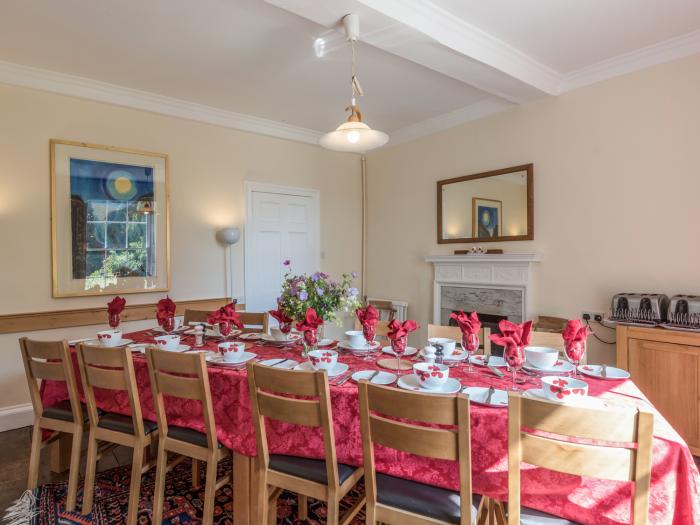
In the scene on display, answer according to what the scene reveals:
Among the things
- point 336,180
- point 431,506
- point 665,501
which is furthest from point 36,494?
point 336,180

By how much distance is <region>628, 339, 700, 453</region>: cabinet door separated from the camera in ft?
8.71

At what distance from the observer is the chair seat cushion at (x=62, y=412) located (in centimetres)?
Result: 232

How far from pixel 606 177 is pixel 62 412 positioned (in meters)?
4.14

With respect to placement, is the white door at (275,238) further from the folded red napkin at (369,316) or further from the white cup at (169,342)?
the folded red napkin at (369,316)

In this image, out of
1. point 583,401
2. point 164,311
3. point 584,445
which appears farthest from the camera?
point 164,311

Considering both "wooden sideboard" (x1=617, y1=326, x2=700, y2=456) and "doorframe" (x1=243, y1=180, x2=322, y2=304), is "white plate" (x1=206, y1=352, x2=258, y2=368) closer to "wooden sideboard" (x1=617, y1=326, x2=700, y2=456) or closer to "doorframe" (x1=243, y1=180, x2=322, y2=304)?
"doorframe" (x1=243, y1=180, x2=322, y2=304)

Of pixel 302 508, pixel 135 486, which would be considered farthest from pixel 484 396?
pixel 135 486

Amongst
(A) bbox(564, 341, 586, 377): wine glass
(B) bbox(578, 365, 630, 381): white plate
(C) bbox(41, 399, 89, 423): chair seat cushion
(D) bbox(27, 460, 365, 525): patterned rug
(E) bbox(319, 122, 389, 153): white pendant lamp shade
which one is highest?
(E) bbox(319, 122, 389, 153): white pendant lamp shade

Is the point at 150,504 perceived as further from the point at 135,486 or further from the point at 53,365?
the point at 53,365

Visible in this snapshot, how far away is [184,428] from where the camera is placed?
207cm

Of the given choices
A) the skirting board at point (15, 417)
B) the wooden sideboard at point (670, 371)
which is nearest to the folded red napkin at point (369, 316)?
the wooden sideboard at point (670, 371)

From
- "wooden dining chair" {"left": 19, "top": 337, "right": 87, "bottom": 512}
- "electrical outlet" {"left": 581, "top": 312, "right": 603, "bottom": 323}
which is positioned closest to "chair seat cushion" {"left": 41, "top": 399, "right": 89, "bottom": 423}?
"wooden dining chair" {"left": 19, "top": 337, "right": 87, "bottom": 512}

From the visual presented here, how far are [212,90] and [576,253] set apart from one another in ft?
11.6

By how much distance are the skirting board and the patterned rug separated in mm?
1263
